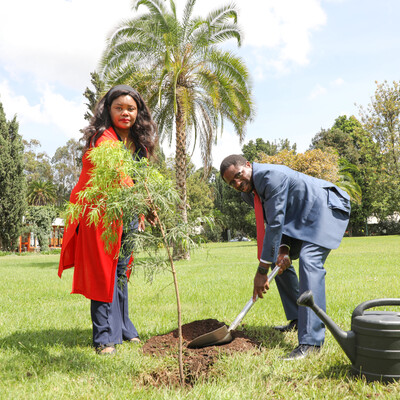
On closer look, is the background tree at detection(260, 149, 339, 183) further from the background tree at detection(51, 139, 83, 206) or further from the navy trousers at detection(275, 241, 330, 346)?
the background tree at detection(51, 139, 83, 206)

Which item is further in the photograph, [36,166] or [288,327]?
[36,166]

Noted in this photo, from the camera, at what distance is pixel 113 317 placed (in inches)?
132

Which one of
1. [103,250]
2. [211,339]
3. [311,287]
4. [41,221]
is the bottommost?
[211,339]

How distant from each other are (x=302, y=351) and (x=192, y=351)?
835mm

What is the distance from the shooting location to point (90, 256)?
3234mm

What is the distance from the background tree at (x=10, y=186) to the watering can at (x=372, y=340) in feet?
85.8

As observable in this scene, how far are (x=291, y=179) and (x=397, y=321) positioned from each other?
1426mm

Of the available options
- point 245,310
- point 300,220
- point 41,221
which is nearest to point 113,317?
point 245,310

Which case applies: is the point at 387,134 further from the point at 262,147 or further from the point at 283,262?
the point at 283,262

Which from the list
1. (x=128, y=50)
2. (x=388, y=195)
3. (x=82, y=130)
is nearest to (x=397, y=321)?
(x=82, y=130)

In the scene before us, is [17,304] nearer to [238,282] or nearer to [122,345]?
[122,345]

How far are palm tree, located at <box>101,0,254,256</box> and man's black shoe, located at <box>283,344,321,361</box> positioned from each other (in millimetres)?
11055

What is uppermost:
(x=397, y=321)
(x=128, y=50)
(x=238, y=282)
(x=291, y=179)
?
(x=128, y=50)

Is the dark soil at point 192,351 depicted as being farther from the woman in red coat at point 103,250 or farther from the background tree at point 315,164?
the background tree at point 315,164
